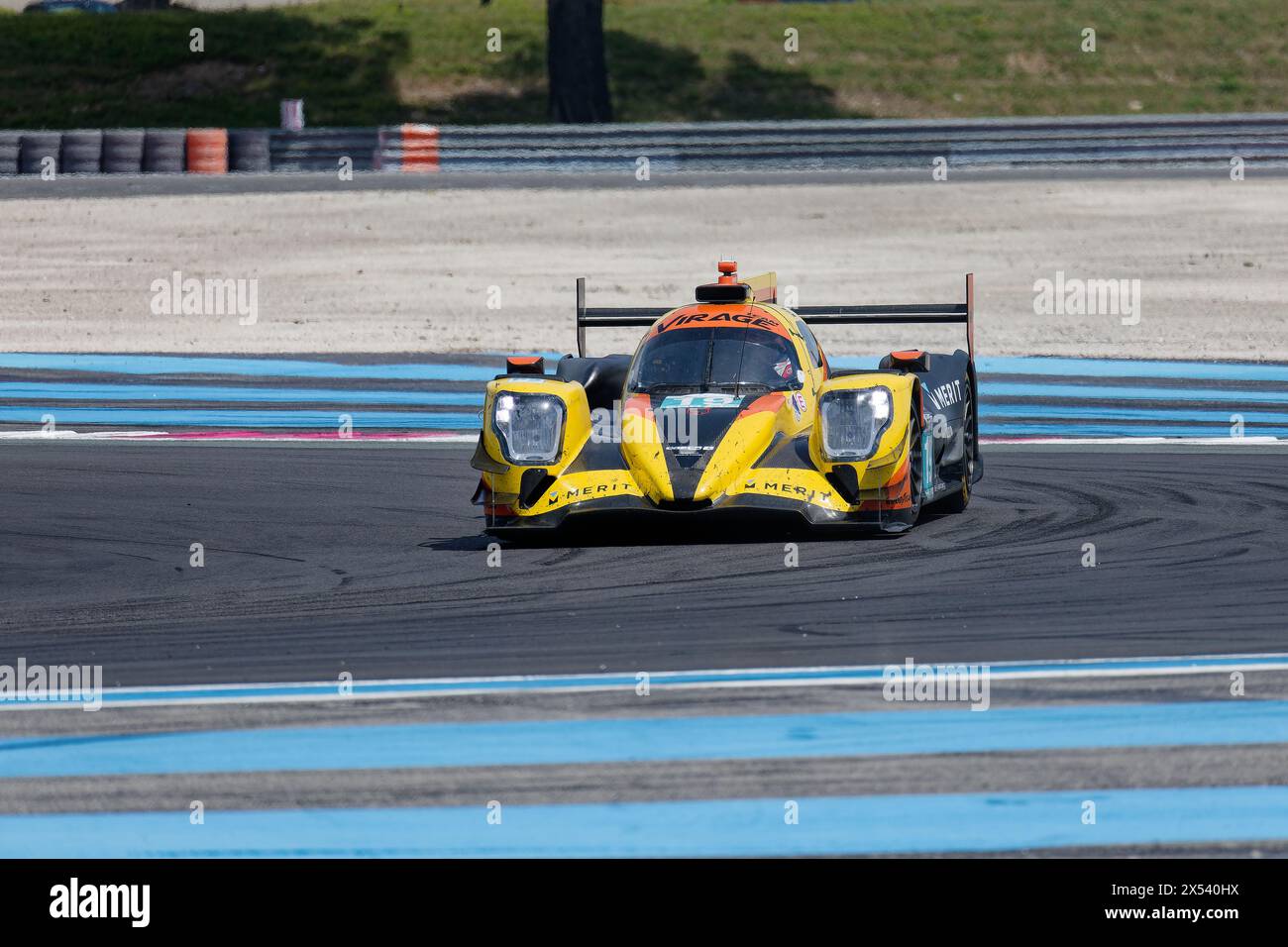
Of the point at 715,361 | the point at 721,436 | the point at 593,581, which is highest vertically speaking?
the point at 715,361

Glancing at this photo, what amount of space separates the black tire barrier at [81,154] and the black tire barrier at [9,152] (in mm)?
667

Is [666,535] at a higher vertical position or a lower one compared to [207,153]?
lower

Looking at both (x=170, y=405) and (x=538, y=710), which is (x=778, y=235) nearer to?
(x=170, y=405)

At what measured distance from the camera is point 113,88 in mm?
35312

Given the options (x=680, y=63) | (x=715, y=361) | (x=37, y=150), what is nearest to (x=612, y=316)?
(x=715, y=361)

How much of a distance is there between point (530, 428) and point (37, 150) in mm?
20120

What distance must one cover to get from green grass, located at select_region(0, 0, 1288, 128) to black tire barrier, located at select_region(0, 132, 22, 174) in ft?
21.9

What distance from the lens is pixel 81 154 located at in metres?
28.0

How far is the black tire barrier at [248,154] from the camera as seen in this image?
91.5 feet

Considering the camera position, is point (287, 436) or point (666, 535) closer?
point (666, 535)

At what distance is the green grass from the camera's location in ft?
114

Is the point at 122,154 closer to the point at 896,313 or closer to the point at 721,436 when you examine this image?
the point at 896,313

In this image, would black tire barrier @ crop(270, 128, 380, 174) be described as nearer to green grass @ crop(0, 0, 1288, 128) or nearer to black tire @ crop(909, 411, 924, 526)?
green grass @ crop(0, 0, 1288, 128)
